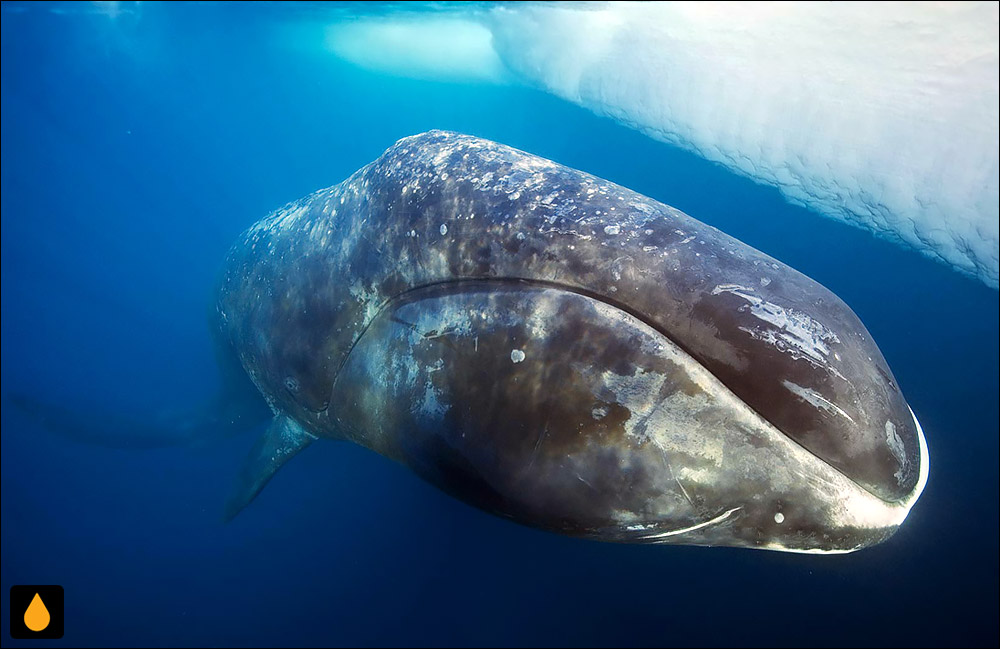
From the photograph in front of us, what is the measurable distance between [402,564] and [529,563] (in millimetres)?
3210

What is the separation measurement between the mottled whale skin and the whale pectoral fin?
10.3 ft

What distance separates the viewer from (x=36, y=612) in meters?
7.41

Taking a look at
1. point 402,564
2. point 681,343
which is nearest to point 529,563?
point 402,564

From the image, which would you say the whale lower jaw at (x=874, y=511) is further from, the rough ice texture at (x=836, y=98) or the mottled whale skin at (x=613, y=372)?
the rough ice texture at (x=836, y=98)

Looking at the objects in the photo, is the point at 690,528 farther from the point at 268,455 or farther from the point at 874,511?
the point at 268,455

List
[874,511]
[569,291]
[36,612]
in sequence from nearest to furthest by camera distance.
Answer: [874,511]
[569,291]
[36,612]

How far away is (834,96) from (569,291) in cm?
2218

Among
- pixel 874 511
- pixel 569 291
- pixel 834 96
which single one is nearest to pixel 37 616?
pixel 569 291

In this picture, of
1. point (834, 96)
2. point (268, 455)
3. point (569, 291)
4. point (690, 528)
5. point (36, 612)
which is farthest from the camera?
point (834, 96)

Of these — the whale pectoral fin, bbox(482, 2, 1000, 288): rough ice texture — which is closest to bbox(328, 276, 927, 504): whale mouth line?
the whale pectoral fin

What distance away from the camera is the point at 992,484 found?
56.5ft

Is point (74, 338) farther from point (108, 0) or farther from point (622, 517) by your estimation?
point (622, 517)

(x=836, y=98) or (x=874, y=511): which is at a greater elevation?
(x=836, y=98)

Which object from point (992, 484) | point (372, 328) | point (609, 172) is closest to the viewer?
point (372, 328)
